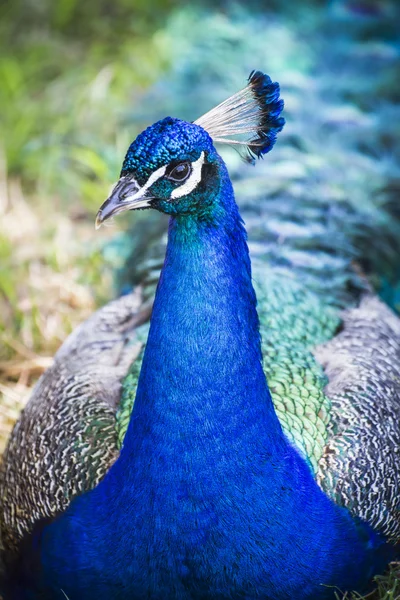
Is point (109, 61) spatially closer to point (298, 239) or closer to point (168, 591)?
point (298, 239)

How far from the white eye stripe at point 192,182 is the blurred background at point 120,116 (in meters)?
1.39

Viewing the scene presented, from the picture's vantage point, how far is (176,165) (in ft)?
6.37

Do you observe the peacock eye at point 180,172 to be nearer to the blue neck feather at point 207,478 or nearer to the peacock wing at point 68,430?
the blue neck feather at point 207,478

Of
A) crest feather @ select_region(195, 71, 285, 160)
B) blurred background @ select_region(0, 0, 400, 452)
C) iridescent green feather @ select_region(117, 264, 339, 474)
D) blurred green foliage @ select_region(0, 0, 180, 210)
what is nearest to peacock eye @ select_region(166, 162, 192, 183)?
crest feather @ select_region(195, 71, 285, 160)

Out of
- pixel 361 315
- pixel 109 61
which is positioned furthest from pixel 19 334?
pixel 109 61

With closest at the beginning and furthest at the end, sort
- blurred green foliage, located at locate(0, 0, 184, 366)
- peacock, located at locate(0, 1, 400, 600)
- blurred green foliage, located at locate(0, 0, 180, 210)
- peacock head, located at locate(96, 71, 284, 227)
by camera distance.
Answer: peacock head, located at locate(96, 71, 284, 227) < peacock, located at locate(0, 1, 400, 600) < blurred green foliage, located at locate(0, 0, 184, 366) < blurred green foliage, located at locate(0, 0, 180, 210)

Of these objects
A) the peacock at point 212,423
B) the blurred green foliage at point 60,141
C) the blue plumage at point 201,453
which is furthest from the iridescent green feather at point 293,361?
the blurred green foliage at point 60,141

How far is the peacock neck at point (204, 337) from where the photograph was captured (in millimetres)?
2012

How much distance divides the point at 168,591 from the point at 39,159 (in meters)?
2.99

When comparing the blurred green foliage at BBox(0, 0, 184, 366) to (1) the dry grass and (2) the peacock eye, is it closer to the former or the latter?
(1) the dry grass

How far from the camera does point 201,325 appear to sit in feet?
6.64

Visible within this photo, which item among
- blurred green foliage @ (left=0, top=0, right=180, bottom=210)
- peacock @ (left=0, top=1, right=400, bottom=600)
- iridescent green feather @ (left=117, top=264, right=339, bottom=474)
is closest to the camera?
peacock @ (left=0, top=1, right=400, bottom=600)

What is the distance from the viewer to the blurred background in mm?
3645

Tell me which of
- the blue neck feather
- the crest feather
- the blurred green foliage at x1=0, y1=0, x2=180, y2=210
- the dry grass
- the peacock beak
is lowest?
the blue neck feather
